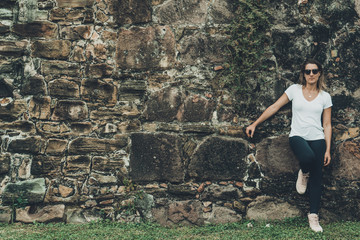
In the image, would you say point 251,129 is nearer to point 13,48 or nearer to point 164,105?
point 164,105

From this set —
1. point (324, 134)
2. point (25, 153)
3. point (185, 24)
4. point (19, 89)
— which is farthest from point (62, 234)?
point (324, 134)

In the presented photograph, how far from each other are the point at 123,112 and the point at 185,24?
118 centimetres

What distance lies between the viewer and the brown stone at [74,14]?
3.45 meters

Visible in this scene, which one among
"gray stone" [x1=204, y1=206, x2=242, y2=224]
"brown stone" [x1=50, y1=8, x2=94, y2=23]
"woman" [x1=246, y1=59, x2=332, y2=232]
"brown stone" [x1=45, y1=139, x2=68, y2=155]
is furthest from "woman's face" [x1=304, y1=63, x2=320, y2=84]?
"brown stone" [x1=45, y1=139, x2=68, y2=155]

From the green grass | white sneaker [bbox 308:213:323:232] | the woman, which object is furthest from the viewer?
the woman

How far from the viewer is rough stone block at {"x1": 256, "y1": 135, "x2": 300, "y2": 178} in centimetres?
346

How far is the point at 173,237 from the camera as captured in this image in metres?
3.05

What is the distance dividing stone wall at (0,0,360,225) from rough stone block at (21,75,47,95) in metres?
0.01

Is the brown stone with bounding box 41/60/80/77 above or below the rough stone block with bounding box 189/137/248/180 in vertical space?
above

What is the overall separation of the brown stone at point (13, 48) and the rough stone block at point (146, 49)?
3.32 ft

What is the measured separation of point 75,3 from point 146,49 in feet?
2.99

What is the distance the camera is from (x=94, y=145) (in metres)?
3.45

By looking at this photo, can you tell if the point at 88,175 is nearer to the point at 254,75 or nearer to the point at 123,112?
the point at 123,112

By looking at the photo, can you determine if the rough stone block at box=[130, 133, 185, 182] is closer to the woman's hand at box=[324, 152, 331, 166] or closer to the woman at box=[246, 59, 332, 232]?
the woman at box=[246, 59, 332, 232]
